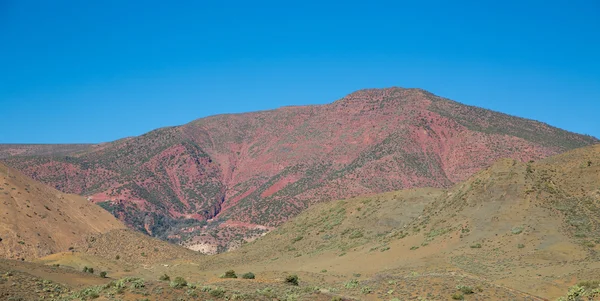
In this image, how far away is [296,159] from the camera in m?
134

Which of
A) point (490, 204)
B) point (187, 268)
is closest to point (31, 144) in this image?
point (187, 268)

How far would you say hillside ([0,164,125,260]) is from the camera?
5147 cm

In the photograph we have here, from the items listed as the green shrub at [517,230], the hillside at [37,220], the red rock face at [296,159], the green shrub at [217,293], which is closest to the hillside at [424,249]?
the green shrub at [217,293]

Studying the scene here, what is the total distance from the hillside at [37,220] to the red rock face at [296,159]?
36066mm

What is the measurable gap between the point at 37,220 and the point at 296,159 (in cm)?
8201

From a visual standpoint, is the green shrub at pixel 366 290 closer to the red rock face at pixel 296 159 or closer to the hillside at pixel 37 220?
the hillside at pixel 37 220

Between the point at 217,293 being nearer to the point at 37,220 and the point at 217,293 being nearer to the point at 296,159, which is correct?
the point at 37,220

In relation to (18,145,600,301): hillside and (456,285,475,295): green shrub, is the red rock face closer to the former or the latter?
(18,145,600,301): hillside

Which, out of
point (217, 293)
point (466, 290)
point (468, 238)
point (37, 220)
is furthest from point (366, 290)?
point (37, 220)

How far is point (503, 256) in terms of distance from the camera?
39.7 meters

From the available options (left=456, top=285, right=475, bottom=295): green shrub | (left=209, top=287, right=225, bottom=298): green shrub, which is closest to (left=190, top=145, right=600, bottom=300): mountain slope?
(left=456, top=285, right=475, bottom=295): green shrub

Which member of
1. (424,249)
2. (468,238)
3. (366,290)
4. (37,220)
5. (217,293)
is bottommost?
(366,290)

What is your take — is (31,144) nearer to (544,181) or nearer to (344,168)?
(344,168)

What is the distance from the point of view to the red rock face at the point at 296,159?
348 feet
